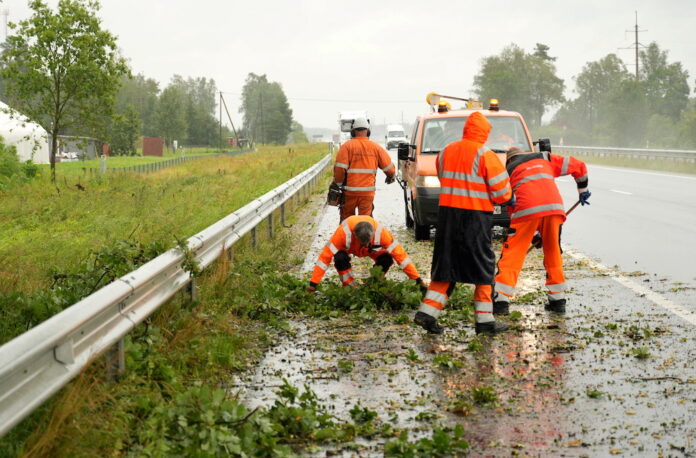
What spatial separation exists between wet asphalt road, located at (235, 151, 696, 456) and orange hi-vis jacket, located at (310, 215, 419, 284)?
80cm

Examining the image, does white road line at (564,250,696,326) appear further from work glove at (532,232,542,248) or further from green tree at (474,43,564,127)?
green tree at (474,43,564,127)

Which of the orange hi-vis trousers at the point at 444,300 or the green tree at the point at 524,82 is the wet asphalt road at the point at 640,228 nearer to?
the orange hi-vis trousers at the point at 444,300

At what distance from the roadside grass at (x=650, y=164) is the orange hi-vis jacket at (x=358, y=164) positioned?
1078 inches

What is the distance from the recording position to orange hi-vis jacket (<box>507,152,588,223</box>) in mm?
8109

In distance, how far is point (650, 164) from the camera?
4116cm

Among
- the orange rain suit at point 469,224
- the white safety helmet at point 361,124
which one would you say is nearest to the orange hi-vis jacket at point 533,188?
the orange rain suit at point 469,224

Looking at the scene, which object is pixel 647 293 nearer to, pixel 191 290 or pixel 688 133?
pixel 191 290

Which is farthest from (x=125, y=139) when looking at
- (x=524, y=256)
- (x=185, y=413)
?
(x=185, y=413)

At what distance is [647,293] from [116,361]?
17.8 feet

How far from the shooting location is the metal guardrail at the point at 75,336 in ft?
11.9

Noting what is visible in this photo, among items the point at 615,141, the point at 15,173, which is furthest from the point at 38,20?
the point at 615,141

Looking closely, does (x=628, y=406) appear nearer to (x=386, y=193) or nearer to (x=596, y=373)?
(x=596, y=373)

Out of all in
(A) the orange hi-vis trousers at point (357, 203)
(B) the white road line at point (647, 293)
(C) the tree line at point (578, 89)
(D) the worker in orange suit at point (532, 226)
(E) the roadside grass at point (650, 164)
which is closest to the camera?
(B) the white road line at point (647, 293)

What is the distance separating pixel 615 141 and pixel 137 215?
3752 inches
